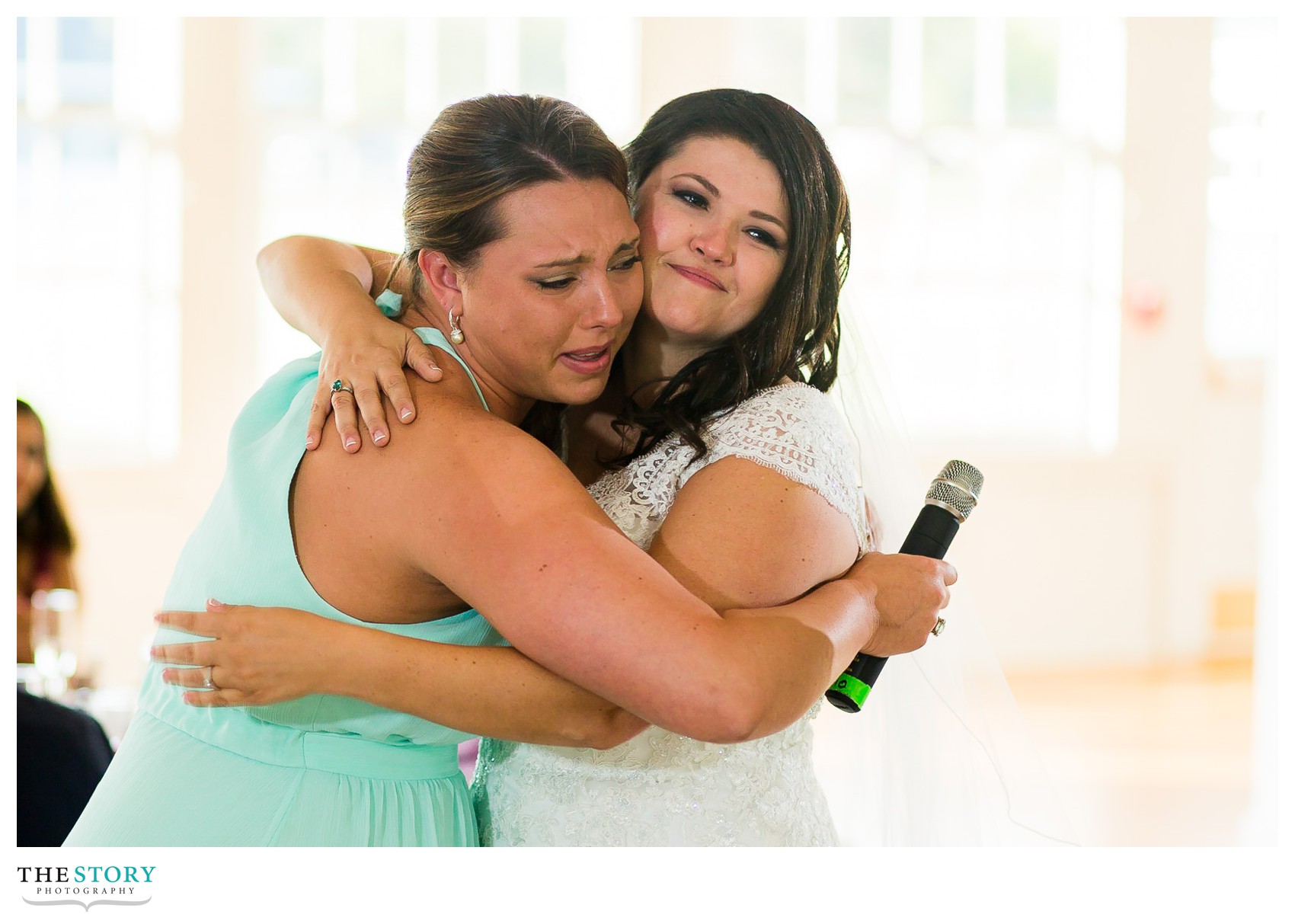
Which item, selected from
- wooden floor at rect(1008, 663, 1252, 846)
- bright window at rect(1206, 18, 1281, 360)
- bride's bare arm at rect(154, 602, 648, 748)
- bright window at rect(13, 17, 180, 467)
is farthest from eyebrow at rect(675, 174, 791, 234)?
bright window at rect(1206, 18, 1281, 360)

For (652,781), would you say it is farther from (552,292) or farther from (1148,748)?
(1148,748)

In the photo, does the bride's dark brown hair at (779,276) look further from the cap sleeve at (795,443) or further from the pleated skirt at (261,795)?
the pleated skirt at (261,795)

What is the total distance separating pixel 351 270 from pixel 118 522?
197 inches

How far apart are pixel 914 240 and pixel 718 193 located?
574 centimetres

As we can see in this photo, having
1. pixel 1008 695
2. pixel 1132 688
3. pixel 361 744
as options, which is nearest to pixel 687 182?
pixel 361 744

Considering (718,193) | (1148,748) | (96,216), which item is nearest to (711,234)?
(718,193)

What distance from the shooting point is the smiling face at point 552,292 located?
1468 millimetres

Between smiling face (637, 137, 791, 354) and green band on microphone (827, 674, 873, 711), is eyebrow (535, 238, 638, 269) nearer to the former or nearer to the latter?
smiling face (637, 137, 791, 354)

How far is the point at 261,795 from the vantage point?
1515 millimetres

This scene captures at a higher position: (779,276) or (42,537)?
(779,276)

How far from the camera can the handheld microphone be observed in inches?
61.7

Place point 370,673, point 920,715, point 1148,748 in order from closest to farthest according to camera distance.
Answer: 1. point 370,673
2. point 920,715
3. point 1148,748

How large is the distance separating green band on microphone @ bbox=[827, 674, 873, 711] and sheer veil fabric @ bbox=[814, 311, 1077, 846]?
54 centimetres

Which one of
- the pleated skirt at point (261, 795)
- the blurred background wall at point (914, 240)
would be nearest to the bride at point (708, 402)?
the pleated skirt at point (261, 795)
